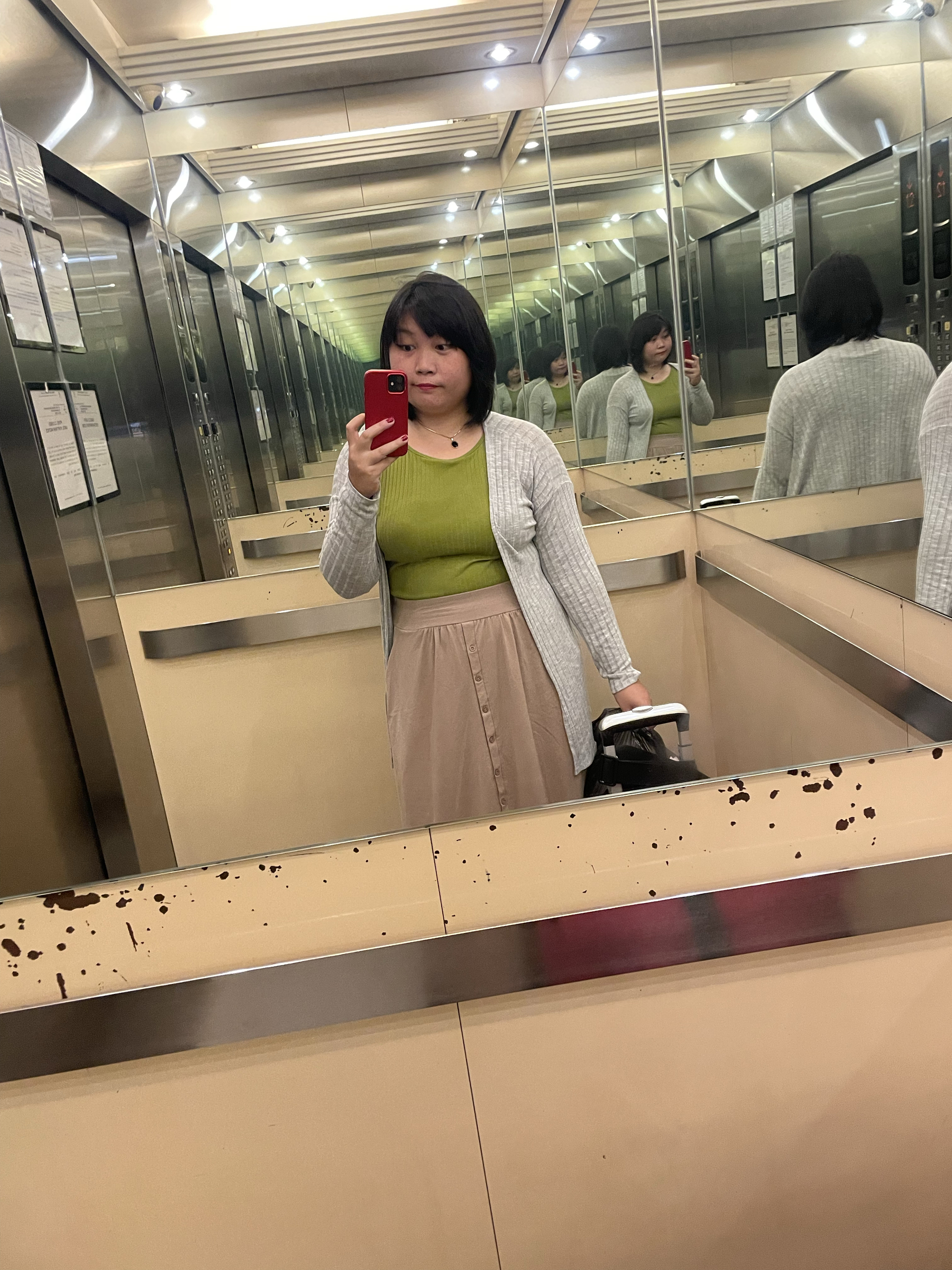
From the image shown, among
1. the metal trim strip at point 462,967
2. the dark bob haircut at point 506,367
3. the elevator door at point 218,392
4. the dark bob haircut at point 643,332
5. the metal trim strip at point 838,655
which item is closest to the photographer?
the metal trim strip at point 462,967

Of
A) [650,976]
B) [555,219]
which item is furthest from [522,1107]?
[555,219]

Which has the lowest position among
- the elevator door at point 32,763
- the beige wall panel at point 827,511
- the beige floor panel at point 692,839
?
the beige floor panel at point 692,839

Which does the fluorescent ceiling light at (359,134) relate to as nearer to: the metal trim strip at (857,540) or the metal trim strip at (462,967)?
the metal trim strip at (857,540)

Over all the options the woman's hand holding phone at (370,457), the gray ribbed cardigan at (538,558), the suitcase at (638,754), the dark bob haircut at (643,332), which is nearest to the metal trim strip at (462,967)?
the suitcase at (638,754)

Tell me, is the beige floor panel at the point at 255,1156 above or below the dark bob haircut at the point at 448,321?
below

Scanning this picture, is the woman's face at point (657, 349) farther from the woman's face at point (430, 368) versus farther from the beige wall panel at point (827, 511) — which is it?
the woman's face at point (430, 368)

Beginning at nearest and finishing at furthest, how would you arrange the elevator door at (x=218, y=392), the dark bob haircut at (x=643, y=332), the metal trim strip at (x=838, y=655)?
the metal trim strip at (x=838, y=655) → the elevator door at (x=218, y=392) → the dark bob haircut at (x=643, y=332)

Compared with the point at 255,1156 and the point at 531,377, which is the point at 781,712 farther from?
the point at 255,1156

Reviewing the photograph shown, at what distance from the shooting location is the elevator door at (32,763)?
0.85 meters

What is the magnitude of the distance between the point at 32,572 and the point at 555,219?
109cm

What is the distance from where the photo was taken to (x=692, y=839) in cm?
82

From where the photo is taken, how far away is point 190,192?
1.08 m

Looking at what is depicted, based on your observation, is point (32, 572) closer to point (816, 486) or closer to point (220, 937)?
point (220, 937)

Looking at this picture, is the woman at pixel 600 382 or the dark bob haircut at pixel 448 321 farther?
the woman at pixel 600 382
